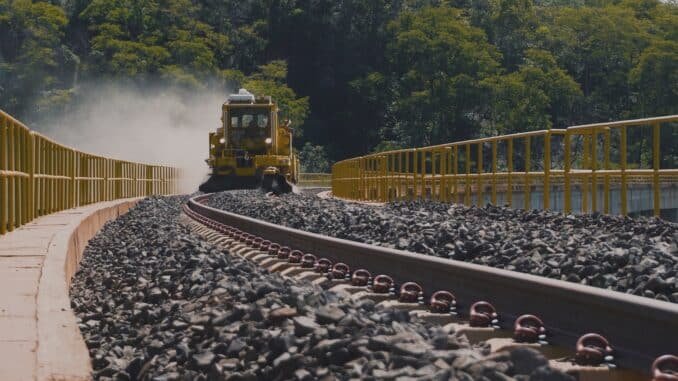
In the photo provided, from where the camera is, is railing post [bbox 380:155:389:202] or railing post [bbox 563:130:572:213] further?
railing post [bbox 380:155:389:202]

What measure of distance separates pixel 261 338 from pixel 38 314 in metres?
1.48

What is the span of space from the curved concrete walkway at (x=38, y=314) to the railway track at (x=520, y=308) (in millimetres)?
1998

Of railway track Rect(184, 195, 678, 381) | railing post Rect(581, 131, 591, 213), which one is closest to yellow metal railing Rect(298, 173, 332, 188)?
railing post Rect(581, 131, 591, 213)

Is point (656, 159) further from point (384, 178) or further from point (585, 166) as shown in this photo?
point (384, 178)

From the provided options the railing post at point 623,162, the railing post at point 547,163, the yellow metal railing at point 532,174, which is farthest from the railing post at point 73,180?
the railing post at point 623,162

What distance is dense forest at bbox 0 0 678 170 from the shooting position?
99500mm

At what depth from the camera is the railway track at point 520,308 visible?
4238 mm

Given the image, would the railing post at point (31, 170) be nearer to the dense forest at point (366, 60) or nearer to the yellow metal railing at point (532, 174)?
the yellow metal railing at point (532, 174)

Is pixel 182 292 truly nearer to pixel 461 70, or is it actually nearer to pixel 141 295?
pixel 141 295

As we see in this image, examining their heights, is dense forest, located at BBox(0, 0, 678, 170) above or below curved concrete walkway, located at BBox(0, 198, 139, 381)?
above

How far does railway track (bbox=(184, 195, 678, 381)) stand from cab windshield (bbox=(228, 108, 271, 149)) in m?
26.4

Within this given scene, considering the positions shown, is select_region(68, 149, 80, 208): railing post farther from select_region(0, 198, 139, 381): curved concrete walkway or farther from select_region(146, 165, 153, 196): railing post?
select_region(146, 165, 153, 196): railing post

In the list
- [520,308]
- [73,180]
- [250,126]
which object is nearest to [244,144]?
[250,126]

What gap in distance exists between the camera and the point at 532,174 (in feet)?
51.9
